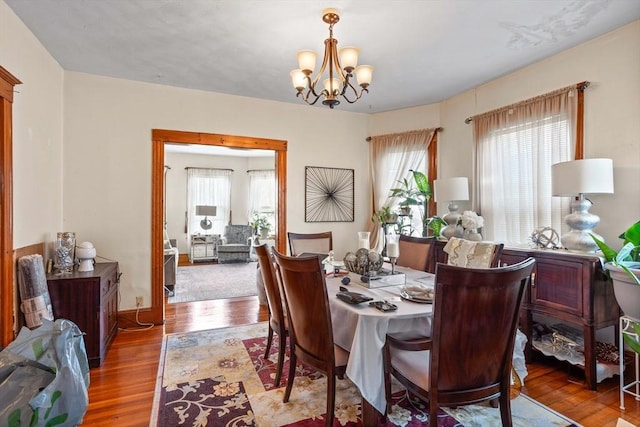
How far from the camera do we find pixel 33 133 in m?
Result: 2.75

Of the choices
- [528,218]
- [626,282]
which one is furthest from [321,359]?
[528,218]

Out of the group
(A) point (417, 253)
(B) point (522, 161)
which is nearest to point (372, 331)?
(A) point (417, 253)

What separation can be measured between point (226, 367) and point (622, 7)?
399cm

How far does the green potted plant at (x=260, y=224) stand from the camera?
29.0 ft

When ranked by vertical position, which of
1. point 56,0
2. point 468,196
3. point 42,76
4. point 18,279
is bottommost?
point 18,279

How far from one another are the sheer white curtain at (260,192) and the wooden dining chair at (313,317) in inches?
290

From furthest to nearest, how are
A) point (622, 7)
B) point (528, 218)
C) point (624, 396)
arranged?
point (528, 218), point (622, 7), point (624, 396)

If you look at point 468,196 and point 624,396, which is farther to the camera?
point 468,196

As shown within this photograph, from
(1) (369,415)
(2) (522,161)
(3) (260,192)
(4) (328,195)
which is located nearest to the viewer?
(1) (369,415)

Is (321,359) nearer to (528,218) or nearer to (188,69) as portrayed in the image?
(528,218)

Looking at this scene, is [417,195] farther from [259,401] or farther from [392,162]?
[259,401]

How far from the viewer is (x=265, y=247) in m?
2.21

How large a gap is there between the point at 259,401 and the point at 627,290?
2.42m

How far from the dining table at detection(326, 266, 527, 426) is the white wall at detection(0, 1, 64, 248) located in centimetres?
252
